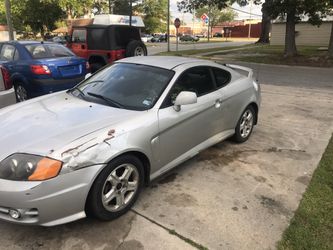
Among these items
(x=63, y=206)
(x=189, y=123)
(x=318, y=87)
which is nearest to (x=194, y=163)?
(x=189, y=123)

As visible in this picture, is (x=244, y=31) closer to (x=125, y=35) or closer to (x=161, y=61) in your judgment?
(x=125, y=35)

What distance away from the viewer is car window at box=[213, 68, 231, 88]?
16.3ft

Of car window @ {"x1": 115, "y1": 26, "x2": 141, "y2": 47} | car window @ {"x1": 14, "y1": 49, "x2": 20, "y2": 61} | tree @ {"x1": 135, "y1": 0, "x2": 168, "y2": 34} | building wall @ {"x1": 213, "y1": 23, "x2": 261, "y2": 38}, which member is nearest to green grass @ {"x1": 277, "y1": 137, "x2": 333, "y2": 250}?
car window @ {"x1": 14, "y1": 49, "x2": 20, "y2": 61}

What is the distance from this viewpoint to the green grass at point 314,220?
3.15 meters

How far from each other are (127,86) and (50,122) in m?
1.05

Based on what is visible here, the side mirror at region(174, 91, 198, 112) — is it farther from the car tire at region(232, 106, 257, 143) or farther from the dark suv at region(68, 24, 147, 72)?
the dark suv at region(68, 24, 147, 72)

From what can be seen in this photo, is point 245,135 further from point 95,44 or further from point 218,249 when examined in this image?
point 95,44

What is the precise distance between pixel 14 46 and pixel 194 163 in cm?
573

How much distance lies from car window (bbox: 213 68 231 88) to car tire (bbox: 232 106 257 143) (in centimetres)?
62

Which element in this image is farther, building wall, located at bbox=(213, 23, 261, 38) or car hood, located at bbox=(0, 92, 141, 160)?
building wall, located at bbox=(213, 23, 261, 38)

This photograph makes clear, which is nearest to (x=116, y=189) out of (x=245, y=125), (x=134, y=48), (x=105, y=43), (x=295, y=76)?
(x=245, y=125)

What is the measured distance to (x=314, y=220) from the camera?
3494 millimetres

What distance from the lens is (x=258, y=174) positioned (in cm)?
454

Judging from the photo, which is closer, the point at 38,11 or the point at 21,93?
the point at 21,93
